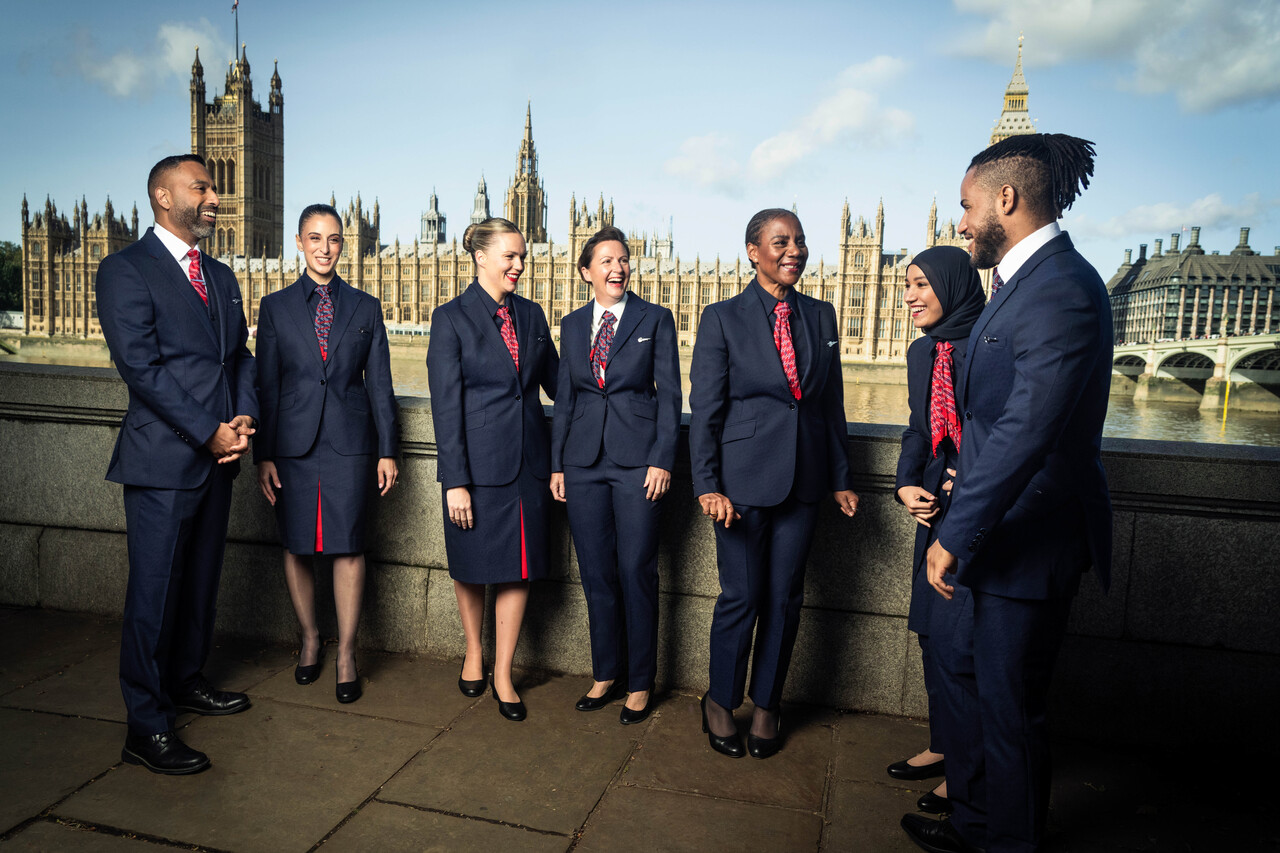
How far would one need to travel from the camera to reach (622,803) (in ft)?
5.59

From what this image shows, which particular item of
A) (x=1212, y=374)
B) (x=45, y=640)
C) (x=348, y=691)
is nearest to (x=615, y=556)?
(x=348, y=691)

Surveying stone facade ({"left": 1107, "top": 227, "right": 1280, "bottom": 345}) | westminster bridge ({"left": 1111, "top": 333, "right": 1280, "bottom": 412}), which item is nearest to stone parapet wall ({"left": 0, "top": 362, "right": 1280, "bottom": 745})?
westminster bridge ({"left": 1111, "top": 333, "right": 1280, "bottom": 412})

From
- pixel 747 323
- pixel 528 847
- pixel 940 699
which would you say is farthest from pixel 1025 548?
pixel 528 847

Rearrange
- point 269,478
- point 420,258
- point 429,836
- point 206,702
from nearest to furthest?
point 429,836 < point 206,702 < point 269,478 < point 420,258

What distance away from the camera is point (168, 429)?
1881 mm

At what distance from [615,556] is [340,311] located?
3.34 feet

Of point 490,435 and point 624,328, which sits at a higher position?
point 624,328

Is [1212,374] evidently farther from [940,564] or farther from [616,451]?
[940,564]

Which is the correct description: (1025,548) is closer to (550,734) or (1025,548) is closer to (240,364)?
(550,734)

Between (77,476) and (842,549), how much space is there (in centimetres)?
248

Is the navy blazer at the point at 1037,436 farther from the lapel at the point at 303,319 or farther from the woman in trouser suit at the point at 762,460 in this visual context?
the lapel at the point at 303,319

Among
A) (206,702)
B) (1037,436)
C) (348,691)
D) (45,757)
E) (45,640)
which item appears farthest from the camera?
(45,640)

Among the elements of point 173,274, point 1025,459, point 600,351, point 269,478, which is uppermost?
point 173,274

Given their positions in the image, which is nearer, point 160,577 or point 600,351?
point 160,577
